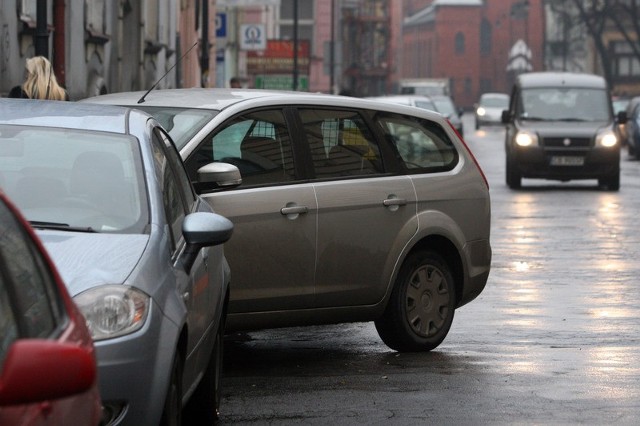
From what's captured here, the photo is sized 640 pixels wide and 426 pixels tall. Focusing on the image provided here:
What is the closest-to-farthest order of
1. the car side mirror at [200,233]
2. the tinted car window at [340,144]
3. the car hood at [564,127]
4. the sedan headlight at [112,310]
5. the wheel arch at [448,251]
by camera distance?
the sedan headlight at [112,310], the car side mirror at [200,233], the tinted car window at [340,144], the wheel arch at [448,251], the car hood at [564,127]

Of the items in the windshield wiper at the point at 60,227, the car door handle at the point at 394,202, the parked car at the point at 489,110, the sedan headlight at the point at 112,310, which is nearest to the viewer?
the sedan headlight at the point at 112,310

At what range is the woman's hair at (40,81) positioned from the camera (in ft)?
39.9

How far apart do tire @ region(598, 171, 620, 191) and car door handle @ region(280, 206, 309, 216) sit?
21681 mm

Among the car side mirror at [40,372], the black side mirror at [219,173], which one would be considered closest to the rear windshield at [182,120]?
the black side mirror at [219,173]

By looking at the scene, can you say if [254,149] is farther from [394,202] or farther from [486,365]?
[486,365]

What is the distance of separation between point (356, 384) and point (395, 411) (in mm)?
884

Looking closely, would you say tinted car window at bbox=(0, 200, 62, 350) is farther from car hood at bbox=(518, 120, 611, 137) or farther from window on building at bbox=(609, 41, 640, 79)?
window on building at bbox=(609, 41, 640, 79)

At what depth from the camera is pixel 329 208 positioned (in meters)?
9.84

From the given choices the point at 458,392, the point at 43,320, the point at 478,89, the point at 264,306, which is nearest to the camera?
the point at 43,320

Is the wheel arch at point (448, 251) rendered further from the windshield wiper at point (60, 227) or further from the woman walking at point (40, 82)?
the windshield wiper at point (60, 227)

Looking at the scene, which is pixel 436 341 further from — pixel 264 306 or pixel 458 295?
pixel 264 306

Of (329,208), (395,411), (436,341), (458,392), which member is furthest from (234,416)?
(436,341)

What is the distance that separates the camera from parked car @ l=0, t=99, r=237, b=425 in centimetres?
575

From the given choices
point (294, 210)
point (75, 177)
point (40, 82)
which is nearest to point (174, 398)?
point (75, 177)
